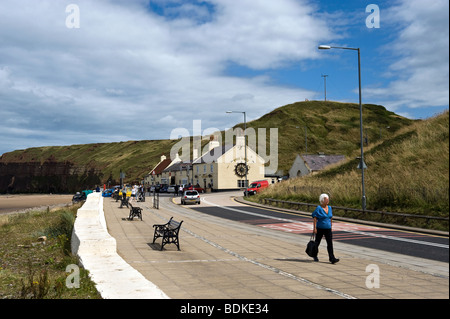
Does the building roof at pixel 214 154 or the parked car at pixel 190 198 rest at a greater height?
the building roof at pixel 214 154

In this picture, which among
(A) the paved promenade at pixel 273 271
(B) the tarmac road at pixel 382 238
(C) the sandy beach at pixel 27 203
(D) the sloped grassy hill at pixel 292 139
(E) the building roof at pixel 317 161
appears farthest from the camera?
(D) the sloped grassy hill at pixel 292 139

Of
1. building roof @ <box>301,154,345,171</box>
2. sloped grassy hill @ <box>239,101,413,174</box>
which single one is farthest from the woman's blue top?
sloped grassy hill @ <box>239,101,413,174</box>

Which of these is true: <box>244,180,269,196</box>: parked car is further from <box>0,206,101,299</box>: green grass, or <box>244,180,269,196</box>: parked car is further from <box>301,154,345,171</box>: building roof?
<box>0,206,101,299</box>: green grass

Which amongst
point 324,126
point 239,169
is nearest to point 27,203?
point 239,169

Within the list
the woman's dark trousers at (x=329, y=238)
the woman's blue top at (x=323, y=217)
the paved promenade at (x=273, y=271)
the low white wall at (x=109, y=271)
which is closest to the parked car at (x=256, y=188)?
the paved promenade at (x=273, y=271)

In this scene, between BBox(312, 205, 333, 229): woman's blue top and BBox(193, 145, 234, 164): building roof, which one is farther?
BBox(193, 145, 234, 164): building roof

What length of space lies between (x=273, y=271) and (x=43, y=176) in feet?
531

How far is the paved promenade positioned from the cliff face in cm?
14014

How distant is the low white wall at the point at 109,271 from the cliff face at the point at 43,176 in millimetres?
142626

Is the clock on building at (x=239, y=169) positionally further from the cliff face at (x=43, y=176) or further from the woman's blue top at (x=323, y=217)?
the cliff face at (x=43, y=176)

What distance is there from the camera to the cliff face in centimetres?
15012

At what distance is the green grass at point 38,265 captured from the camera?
Result: 7.68 meters
